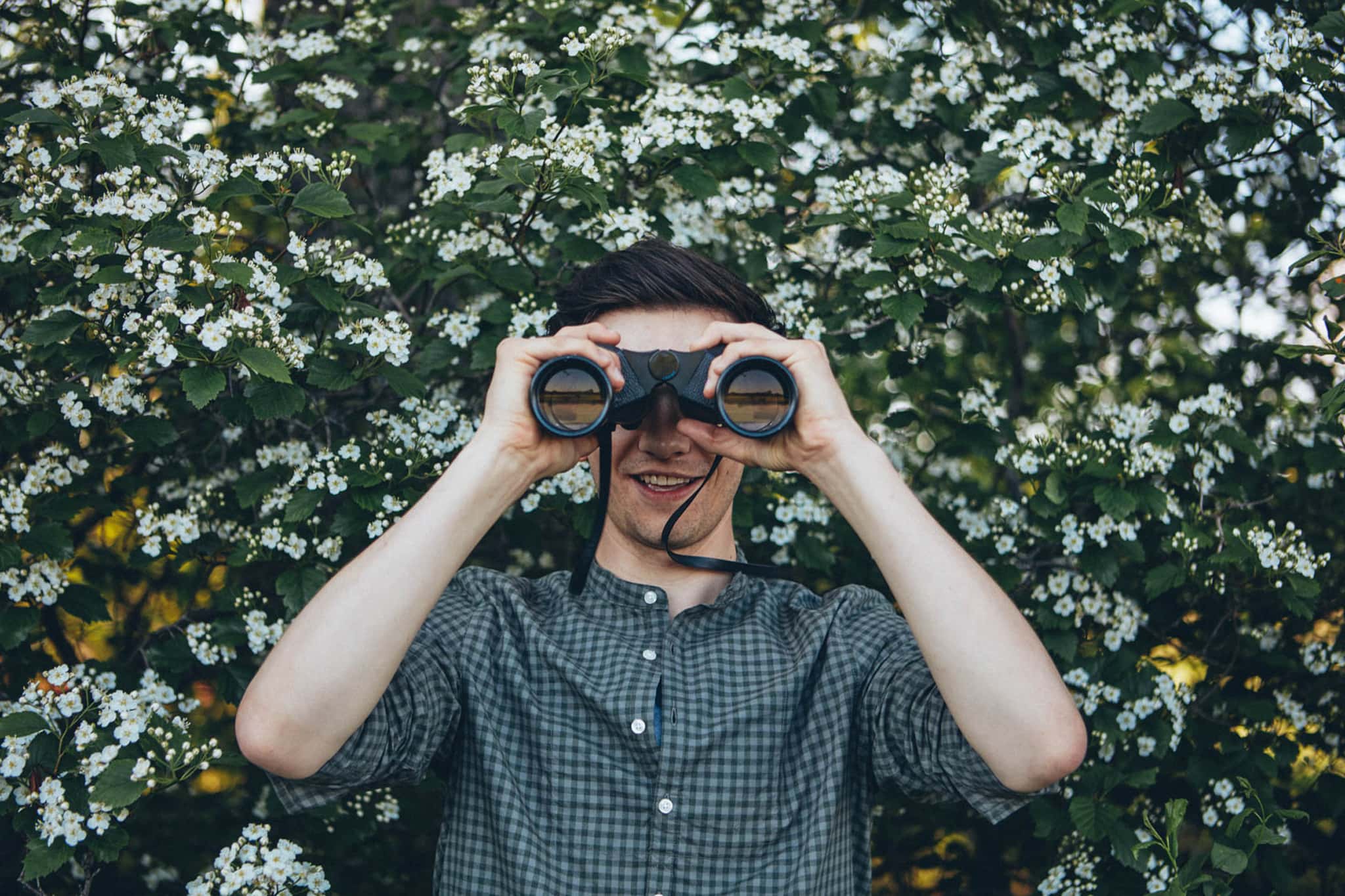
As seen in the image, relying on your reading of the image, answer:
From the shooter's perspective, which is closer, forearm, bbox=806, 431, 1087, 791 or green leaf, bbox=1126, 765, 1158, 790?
forearm, bbox=806, 431, 1087, 791

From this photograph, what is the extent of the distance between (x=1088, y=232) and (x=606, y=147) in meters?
1.08

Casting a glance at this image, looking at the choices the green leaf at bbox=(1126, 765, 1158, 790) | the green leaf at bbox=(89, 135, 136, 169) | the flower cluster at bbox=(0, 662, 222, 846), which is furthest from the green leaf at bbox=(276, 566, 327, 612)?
the green leaf at bbox=(1126, 765, 1158, 790)

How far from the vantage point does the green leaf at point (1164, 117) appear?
239 cm

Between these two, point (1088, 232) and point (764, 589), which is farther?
point (1088, 232)

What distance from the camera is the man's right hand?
5.91ft

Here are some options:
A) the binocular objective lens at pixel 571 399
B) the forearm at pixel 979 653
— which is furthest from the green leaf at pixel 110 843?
the forearm at pixel 979 653

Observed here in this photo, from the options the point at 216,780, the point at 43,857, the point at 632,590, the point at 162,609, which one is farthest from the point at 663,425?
the point at 216,780

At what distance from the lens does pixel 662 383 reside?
6.19 ft

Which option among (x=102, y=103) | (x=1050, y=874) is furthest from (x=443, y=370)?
(x=1050, y=874)

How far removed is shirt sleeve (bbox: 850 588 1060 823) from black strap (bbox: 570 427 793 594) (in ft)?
0.73

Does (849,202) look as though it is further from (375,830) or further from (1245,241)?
(375,830)

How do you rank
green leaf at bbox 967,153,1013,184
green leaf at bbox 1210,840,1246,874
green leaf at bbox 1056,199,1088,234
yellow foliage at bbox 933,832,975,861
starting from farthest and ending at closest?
yellow foliage at bbox 933,832,975,861 < green leaf at bbox 967,153,1013,184 < green leaf at bbox 1056,199,1088,234 < green leaf at bbox 1210,840,1246,874

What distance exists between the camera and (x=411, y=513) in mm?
1727

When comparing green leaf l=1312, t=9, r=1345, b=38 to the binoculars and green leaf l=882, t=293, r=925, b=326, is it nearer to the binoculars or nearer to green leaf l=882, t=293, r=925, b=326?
green leaf l=882, t=293, r=925, b=326
